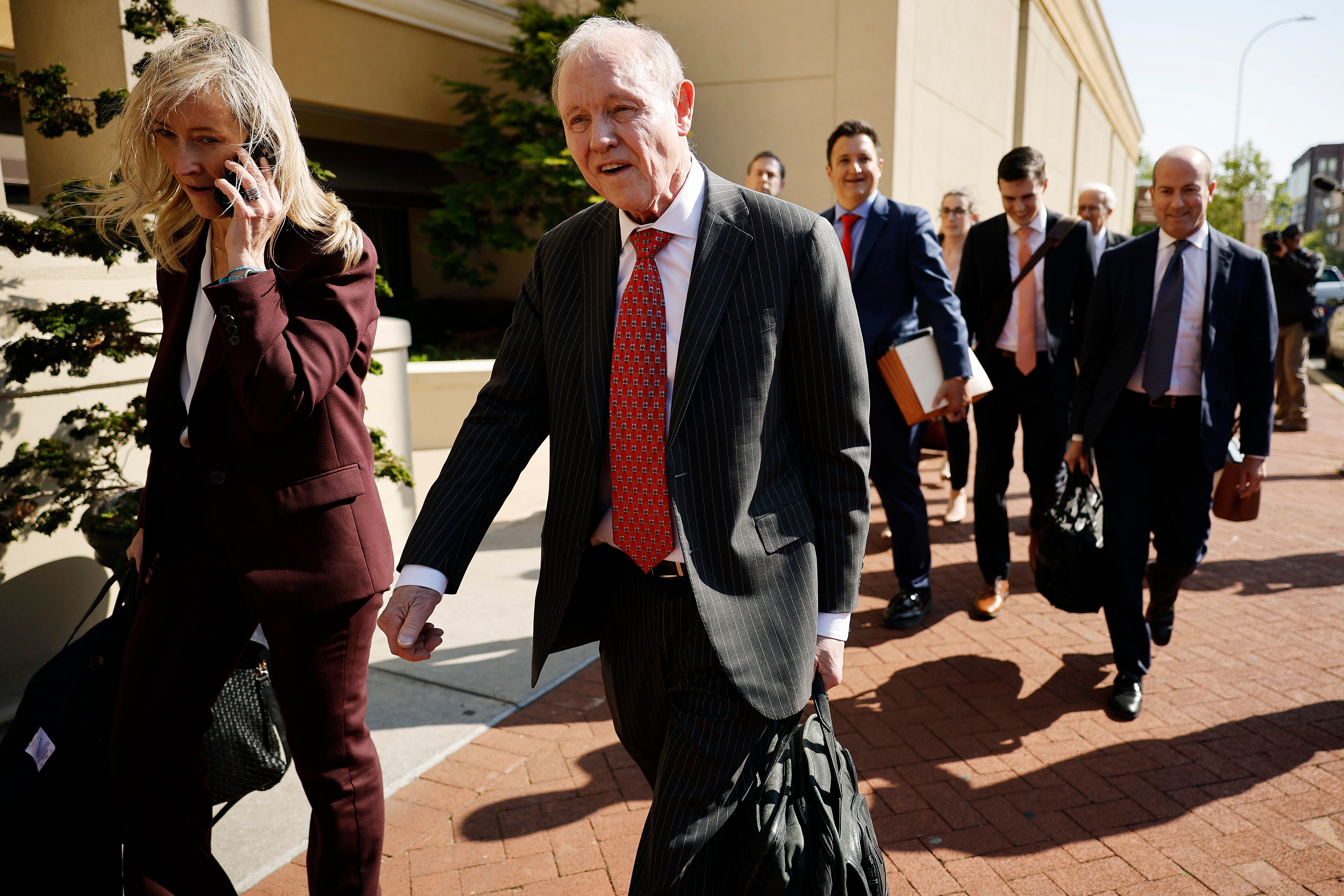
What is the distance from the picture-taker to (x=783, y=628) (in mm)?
1961

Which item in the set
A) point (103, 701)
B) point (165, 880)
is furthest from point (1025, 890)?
point (103, 701)

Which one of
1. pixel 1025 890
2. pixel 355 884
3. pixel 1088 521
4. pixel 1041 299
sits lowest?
pixel 1025 890

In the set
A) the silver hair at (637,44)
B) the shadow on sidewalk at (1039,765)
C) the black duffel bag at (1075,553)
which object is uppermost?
the silver hair at (637,44)

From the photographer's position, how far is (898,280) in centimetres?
467

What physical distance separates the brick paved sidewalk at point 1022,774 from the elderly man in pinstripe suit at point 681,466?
3.72ft

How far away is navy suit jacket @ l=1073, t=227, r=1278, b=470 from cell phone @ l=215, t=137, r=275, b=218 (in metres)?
3.25

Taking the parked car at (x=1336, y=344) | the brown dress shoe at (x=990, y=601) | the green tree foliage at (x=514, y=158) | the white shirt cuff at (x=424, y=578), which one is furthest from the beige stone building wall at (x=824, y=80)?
the parked car at (x=1336, y=344)

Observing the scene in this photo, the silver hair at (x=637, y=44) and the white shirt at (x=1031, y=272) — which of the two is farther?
the white shirt at (x=1031, y=272)

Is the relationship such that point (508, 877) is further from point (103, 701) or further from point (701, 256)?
point (701, 256)

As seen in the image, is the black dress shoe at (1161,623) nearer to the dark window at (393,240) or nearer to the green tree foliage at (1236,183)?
the dark window at (393,240)

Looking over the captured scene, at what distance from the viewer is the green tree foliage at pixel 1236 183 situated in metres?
40.3

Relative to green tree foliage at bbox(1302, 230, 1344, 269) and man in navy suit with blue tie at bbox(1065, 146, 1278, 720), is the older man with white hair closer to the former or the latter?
man in navy suit with blue tie at bbox(1065, 146, 1278, 720)

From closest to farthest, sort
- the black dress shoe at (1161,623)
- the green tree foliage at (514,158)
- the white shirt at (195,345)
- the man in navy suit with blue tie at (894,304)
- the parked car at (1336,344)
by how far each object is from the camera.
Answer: the white shirt at (195,345), the black dress shoe at (1161,623), the man in navy suit with blue tie at (894,304), the green tree foliage at (514,158), the parked car at (1336,344)

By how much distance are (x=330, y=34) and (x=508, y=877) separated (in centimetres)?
739
